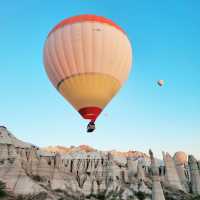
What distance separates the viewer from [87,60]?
2339 cm

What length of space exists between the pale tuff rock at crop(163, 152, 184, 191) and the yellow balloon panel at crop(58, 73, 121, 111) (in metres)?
58.9

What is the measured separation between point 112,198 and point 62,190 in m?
11.1

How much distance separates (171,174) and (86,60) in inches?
2526

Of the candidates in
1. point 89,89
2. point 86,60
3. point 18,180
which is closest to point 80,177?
point 18,180

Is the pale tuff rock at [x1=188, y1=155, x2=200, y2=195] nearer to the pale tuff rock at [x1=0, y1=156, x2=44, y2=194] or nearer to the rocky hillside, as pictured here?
the rocky hillside

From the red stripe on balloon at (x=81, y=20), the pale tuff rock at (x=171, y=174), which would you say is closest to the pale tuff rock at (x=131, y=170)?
the pale tuff rock at (x=171, y=174)

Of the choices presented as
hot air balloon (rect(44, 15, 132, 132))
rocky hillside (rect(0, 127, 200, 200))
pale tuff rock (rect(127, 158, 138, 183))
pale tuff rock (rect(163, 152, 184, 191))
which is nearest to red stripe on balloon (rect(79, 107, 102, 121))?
hot air balloon (rect(44, 15, 132, 132))

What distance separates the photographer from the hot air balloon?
76.9 feet

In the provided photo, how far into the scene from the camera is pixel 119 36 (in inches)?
976

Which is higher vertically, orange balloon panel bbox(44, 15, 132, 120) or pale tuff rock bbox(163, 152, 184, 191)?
orange balloon panel bbox(44, 15, 132, 120)

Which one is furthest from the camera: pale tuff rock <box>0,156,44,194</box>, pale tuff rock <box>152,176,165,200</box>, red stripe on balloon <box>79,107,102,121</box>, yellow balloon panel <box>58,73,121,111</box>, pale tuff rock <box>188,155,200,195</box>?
pale tuff rock <box>188,155,200,195</box>

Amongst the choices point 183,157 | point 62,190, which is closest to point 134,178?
point 62,190

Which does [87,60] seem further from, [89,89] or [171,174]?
[171,174]

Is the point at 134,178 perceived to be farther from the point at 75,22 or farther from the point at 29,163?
the point at 75,22
